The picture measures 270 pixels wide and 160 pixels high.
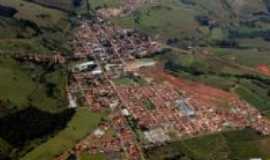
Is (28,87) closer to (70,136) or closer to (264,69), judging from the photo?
(70,136)

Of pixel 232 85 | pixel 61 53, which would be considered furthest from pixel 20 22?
pixel 232 85

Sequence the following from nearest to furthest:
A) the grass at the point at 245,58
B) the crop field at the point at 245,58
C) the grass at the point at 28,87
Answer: the grass at the point at 28,87 → the crop field at the point at 245,58 → the grass at the point at 245,58

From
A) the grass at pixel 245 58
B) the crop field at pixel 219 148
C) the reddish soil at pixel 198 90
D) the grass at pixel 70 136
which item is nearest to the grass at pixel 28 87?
the grass at pixel 70 136

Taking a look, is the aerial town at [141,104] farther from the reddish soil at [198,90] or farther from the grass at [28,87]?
the grass at [28,87]

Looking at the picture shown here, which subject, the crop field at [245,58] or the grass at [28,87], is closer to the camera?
the grass at [28,87]

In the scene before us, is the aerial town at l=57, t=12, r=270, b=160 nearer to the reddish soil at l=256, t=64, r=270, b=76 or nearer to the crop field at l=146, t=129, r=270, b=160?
the crop field at l=146, t=129, r=270, b=160

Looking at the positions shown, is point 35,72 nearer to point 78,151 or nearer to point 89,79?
point 89,79

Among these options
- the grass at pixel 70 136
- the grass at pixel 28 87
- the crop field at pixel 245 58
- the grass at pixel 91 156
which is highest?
the grass at pixel 28 87
